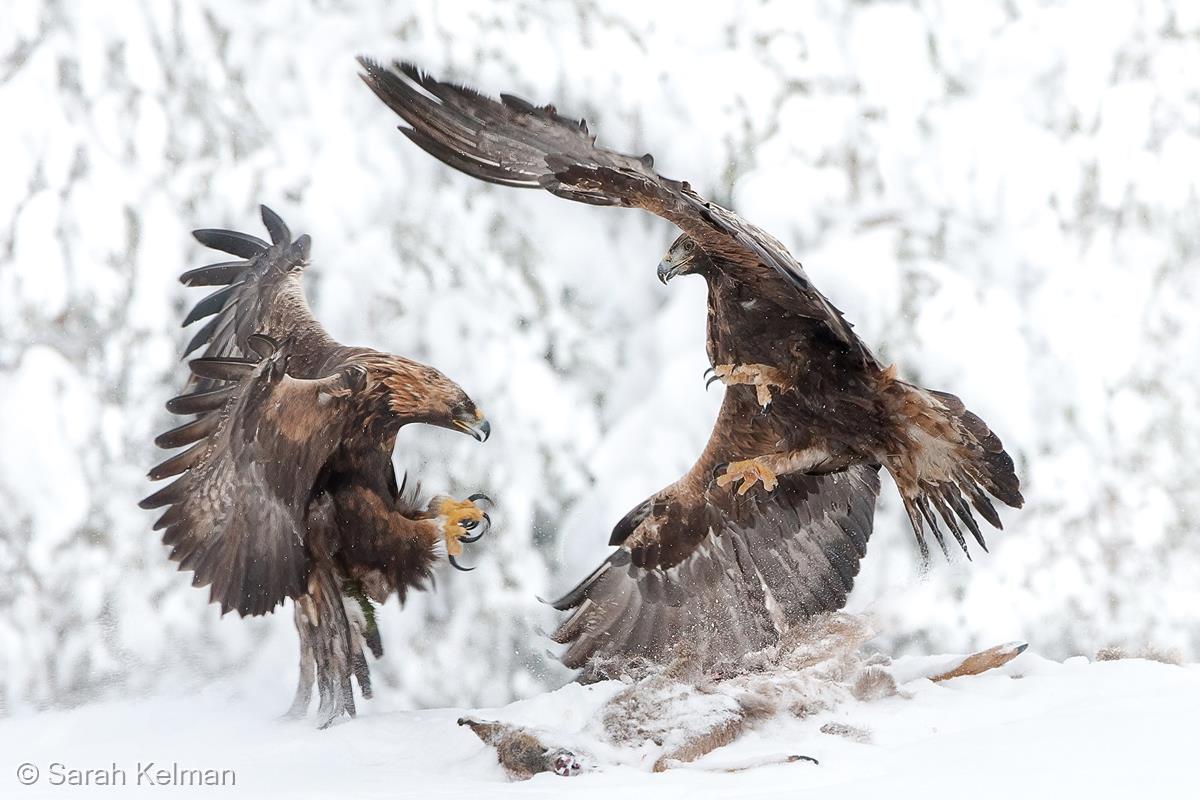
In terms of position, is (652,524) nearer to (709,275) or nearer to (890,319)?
(709,275)

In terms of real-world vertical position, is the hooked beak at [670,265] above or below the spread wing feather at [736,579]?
above

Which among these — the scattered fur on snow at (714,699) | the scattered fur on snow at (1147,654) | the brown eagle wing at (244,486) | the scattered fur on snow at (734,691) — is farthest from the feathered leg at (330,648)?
the scattered fur on snow at (1147,654)

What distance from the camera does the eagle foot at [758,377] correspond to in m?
3.14

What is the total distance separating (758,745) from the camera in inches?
123

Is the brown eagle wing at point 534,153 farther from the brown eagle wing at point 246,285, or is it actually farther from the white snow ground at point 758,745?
the white snow ground at point 758,745

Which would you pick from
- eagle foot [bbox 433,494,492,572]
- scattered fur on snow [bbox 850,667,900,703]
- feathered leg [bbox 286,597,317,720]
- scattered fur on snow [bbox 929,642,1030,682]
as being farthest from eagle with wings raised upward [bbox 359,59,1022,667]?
feathered leg [bbox 286,597,317,720]

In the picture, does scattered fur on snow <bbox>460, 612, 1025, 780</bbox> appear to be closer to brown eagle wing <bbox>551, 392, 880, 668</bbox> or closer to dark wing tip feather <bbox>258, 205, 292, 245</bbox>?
brown eagle wing <bbox>551, 392, 880, 668</bbox>

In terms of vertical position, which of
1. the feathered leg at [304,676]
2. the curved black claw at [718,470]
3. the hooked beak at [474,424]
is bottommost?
the feathered leg at [304,676]

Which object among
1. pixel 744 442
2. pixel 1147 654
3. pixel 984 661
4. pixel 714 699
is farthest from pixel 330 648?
pixel 1147 654

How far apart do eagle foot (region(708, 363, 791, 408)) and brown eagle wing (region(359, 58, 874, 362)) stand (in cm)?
22

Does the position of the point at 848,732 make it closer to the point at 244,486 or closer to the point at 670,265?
the point at 670,265

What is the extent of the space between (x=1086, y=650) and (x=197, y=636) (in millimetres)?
3204

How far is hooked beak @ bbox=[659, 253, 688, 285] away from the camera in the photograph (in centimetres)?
314

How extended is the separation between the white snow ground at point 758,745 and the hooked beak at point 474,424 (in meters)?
0.84
